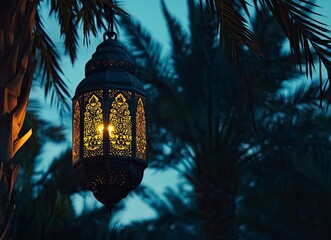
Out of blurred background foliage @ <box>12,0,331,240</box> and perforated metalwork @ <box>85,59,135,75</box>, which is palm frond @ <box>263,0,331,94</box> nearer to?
perforated metalwork @ <box>85,59,135,75</box>

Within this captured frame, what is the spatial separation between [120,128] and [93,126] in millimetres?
167

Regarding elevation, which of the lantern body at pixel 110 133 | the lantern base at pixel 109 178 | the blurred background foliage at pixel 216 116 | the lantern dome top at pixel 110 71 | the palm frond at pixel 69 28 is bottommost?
the lantern base at pixel 109 178

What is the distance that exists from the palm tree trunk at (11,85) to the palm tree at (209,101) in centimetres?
1145

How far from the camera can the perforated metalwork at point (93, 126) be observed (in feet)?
15.9

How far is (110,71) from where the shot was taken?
5.13 m

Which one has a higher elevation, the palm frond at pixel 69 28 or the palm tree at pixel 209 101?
the palm tree at pixel 209 101

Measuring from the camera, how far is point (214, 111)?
16.8m

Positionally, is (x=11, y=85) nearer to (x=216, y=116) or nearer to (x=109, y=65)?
(x=109, y=65)

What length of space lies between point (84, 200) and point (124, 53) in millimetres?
14330

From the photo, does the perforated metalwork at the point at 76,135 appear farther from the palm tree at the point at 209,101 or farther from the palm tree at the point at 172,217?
the palm tree at the point at 172,217

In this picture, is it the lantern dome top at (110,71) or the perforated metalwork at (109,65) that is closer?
the lantern dome top at (110,71)

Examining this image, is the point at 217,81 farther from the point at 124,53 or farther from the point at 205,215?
the point at 124,53

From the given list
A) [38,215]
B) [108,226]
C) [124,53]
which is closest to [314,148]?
[108,226]

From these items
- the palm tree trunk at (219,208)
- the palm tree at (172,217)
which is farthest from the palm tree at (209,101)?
the palm tree at (172,217)
